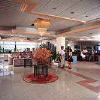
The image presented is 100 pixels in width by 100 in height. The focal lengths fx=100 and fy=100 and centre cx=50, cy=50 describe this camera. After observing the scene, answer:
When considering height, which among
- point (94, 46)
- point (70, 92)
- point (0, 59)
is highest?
point (94, 46)

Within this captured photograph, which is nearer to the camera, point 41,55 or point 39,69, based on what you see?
point 41,55

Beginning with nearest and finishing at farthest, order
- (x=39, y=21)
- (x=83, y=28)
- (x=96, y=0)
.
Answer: (x=96, y=0) < (x=39, y=21) < (x=83, y=28)

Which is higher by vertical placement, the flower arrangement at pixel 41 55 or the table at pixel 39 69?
the flower arrangement at pixel 41 55

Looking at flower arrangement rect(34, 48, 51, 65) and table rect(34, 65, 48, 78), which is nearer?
flower arrangement rect(34, 48, 51, 65)

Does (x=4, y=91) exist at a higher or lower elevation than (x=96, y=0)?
lower

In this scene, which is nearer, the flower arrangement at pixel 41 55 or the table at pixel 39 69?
the flower arrangement at pixel 41 55

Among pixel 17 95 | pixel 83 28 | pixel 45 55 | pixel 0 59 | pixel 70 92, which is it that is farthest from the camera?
pixel 0 59

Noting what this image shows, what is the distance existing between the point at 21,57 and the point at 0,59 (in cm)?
198

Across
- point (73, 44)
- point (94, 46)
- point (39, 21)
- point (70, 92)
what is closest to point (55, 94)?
point (70, 92)

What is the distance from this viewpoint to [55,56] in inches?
341

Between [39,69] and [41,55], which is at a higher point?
[41,55]

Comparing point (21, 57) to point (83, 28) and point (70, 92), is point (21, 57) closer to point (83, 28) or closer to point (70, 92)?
point (83, 28)

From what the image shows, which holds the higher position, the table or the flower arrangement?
the flower arrangement

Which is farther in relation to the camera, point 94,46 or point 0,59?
point 94,46
